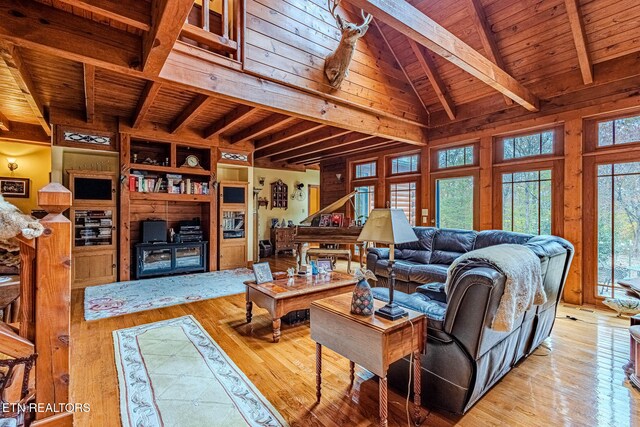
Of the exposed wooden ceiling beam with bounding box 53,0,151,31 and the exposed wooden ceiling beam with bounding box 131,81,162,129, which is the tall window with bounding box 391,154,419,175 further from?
the exposed wooden ceiling beam with bounding box 53,0,151,31

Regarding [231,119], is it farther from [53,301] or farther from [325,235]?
[53,301]

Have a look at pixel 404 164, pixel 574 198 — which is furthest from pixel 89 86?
pixel 574 198

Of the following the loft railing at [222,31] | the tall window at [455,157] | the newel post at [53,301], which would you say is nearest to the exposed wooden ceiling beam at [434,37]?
the tall window at [455,157]

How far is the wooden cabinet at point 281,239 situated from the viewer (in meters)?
8.04

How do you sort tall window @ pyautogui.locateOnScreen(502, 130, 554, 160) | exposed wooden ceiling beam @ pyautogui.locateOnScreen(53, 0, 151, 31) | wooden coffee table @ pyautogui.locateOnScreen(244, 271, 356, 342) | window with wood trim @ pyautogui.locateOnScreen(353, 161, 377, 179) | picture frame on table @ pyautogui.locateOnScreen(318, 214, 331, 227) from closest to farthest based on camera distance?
exposed wooden ceiling beam @ pyautogui.locateOnScreen(53, 0, 151, 31) → wooden coffee table @ pyautogui.locateOnScreen(244, 271, 356, 342) → tall window @ pyautogui.locateOnScreen(502, 130, 554, 160) → picture frame on table @ pyautogui.locateOnScreen(318, 214, 331, 227) → window with wood trim @ pyautogui.locateOnScreen(353, 161, 377, 179)

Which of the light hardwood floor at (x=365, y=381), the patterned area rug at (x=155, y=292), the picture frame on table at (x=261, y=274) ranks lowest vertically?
the light hardwood floor at (x=365, y=381)

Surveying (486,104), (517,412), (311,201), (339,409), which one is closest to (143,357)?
(339,409)

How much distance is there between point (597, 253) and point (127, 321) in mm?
5825

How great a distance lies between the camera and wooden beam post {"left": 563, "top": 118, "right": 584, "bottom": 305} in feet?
12.8

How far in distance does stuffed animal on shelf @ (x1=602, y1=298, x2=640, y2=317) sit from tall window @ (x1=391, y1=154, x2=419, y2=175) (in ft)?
11.7

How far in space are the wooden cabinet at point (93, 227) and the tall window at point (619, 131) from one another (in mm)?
7264

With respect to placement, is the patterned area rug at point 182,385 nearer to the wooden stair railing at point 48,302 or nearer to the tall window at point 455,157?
the wooden stair railing at point 48,302

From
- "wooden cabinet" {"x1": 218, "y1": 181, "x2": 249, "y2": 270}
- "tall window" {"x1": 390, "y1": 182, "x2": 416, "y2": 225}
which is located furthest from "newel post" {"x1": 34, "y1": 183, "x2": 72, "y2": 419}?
"tall window" {"x1": 390, "y1": 182, "x2": 416, "y2": 225}

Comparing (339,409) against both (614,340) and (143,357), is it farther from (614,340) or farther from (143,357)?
(614,340)
